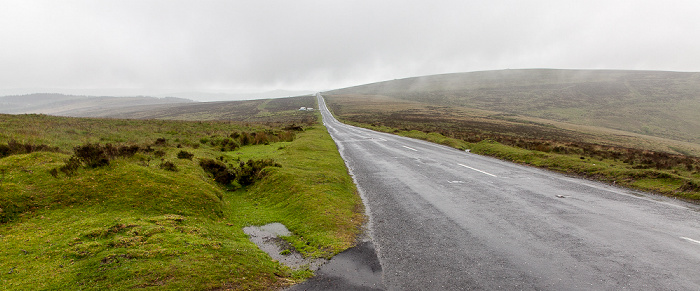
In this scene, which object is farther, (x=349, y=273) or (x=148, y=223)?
(x=148, y=223)

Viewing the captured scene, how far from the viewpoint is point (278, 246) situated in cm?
720

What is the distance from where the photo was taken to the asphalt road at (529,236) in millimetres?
5461

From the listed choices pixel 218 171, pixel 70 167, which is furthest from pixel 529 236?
pixel 70 167

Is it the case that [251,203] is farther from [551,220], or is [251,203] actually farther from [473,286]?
[551,220]

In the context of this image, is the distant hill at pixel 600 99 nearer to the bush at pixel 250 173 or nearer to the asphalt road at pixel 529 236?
the asphalt road at pixel 529 236

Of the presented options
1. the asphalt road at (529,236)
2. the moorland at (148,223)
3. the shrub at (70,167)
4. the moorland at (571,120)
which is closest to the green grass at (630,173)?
the moorland at (571,120)

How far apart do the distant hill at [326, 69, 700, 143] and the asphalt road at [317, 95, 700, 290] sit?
86.8m

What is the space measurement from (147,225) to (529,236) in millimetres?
8593

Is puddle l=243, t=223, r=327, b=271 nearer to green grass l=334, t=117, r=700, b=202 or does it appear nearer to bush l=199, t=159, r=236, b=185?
bush l=199, t=159, r=236, b=185

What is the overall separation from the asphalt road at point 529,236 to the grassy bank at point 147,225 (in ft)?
5.29

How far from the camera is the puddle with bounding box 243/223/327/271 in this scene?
20.7ft

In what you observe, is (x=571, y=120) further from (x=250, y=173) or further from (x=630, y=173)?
(x=250, y=173)

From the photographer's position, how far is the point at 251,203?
10438 mm

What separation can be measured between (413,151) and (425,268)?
17532mm
